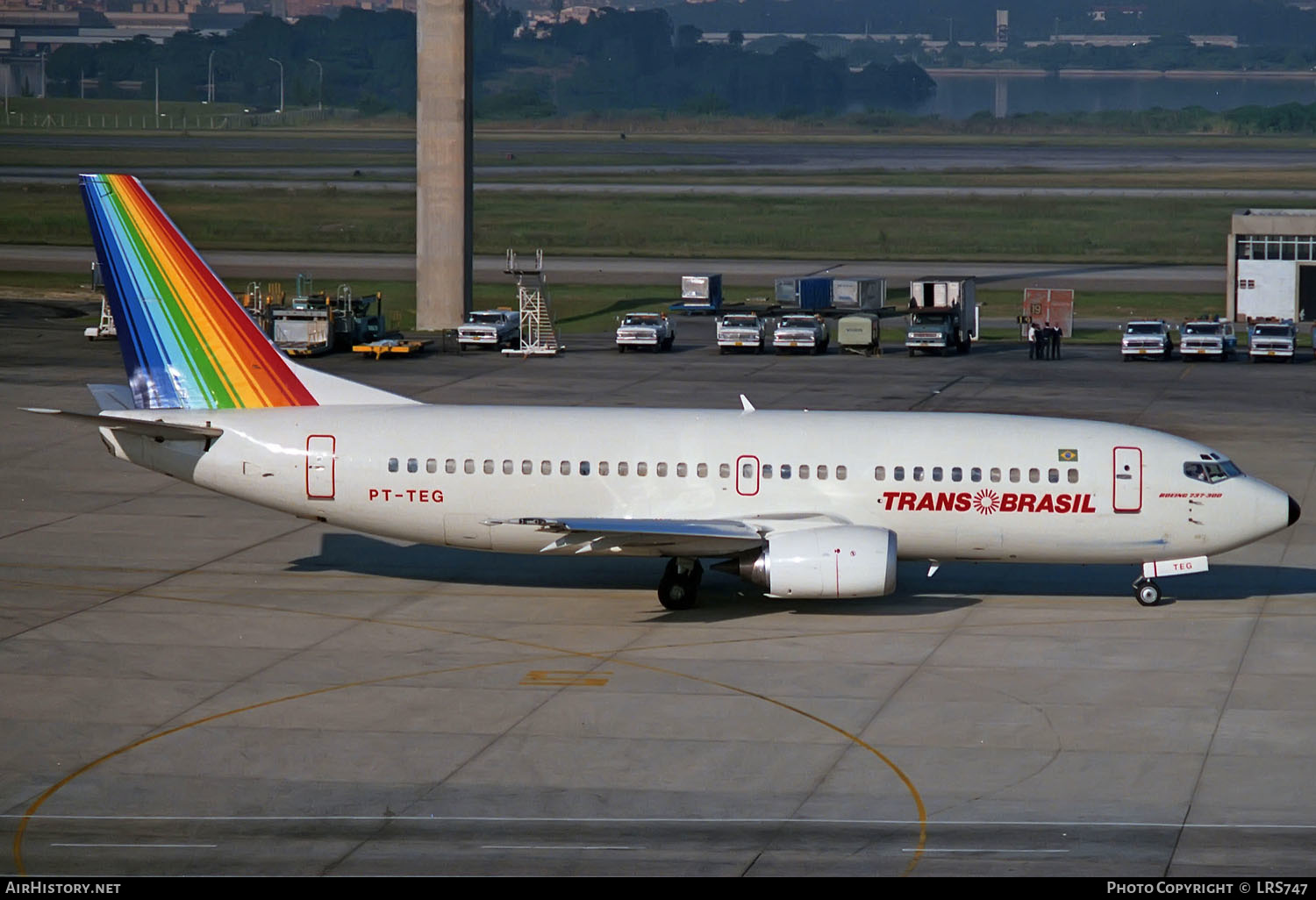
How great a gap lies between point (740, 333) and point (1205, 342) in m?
21.5

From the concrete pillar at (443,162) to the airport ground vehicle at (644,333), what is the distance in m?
11.9

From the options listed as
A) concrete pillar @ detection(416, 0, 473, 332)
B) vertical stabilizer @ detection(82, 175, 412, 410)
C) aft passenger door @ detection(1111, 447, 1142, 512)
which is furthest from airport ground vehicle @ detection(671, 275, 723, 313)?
aft passenger door @ detection(1111, 447, 1142, 512)

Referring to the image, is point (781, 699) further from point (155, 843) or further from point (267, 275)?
point (267, 275)

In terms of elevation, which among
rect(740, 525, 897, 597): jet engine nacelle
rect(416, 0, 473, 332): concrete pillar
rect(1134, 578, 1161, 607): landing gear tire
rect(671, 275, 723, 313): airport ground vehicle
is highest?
rect(416, 0, 473, 332): concrete pillar

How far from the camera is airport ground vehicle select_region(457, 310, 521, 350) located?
81.3m

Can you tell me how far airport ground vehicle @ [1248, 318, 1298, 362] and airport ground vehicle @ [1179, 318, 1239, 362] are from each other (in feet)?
3.58

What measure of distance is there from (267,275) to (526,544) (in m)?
73.3

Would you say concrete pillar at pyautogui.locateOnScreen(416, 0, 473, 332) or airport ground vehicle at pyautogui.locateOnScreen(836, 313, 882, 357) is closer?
airport ground vehicle at pyautogui.locateOnScreen(836, 313, 882, 357)

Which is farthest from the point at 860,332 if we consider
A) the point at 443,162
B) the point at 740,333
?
the point at 443,162

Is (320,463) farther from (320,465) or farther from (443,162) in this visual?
(443,162)

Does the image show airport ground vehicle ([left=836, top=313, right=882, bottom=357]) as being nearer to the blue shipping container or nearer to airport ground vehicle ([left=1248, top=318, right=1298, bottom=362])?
the blue shipping container

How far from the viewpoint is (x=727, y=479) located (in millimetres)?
35906

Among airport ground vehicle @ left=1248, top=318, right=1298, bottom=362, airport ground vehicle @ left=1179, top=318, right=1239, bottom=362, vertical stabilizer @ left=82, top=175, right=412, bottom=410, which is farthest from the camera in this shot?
airport ground vehicle @ left=1179, top=318, right=1239, bottom=362

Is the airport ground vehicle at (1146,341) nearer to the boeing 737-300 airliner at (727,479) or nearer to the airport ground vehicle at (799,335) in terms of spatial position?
the airport ground vehicle at (799,335)
